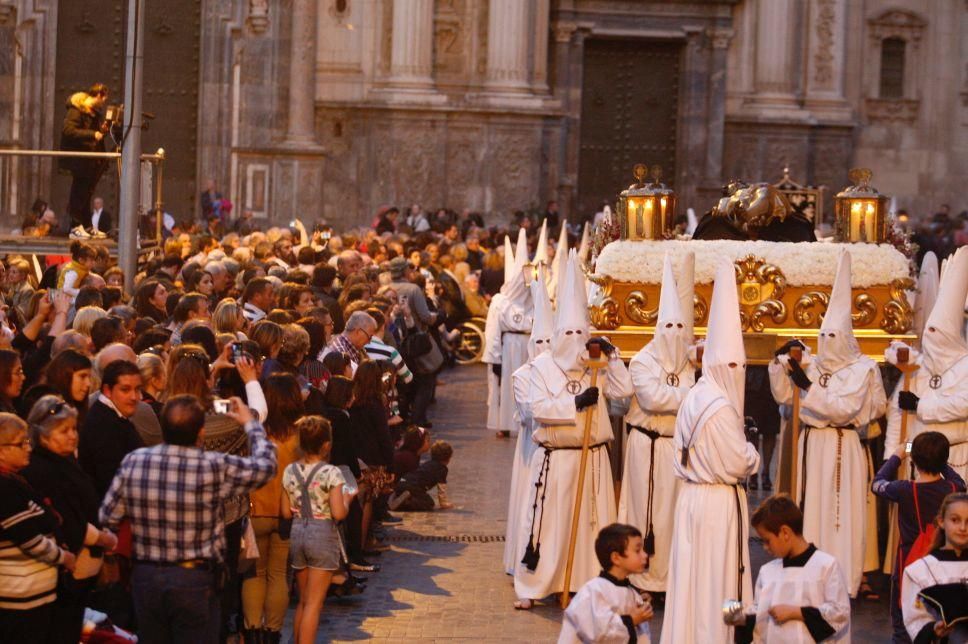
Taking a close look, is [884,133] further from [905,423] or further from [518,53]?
[905,423]

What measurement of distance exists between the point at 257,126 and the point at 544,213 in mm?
4896

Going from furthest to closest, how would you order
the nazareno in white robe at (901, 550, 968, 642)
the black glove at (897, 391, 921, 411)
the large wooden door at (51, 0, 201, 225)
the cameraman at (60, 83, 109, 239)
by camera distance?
1. the large wooden door at (51, 0, 201, 225)
2. the cameraman at (60, 83, 109, 239)
3. the black glove at (897, 391, 921, 411)
4. the nazareno in white robe at (901, 550, 968, 642)

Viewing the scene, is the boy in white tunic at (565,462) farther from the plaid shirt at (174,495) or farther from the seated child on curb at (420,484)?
the plaid shirt at (174,495)

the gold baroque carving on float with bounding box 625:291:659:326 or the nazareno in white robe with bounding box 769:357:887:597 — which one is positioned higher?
the gold baroque carving on float with bounding box 625:291:659:326

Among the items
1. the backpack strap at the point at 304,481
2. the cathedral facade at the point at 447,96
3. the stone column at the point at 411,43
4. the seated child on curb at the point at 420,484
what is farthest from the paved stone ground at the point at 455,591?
the stone column at the point at 411,43

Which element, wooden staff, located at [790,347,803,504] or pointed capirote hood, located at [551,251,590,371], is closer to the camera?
pointed capirote hood, located at [551,251,590,371]

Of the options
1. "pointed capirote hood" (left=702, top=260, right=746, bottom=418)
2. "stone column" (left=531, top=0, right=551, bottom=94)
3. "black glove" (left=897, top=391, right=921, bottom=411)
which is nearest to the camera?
"pointed capirote hood" (left=702, top=260, right=746, bottom=418)

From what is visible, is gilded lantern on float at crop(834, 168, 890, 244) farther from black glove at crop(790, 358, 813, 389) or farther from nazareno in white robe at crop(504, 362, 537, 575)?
nazareno in white robe at crop(504, 362, 537, 575)

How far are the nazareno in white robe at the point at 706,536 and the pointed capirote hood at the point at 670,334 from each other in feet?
5.76

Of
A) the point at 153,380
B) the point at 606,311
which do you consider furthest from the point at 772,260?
the point at 153,380

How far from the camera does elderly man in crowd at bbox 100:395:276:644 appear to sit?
8.61 meters

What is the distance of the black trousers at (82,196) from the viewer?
71.5ft

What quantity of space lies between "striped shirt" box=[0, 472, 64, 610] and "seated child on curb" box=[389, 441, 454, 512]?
7472 mm

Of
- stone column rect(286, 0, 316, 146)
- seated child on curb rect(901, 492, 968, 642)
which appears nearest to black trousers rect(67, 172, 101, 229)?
stone column rect(286, 0, 316, 146)
